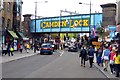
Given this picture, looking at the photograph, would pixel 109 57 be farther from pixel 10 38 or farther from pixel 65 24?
pixel 65 24

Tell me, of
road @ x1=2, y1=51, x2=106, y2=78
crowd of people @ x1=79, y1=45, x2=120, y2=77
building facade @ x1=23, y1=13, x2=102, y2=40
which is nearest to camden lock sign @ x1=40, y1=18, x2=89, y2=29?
building facade @ x1=23, y1=13, x2=102, y2=40

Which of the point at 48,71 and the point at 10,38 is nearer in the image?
the point at 48,71

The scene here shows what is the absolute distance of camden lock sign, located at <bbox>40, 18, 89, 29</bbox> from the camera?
2739 inches

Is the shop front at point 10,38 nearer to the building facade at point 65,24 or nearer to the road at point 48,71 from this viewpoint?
the building facade at point 65,24

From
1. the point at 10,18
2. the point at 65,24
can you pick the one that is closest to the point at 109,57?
Result: the point at 10,18

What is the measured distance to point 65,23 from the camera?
73.9 metres

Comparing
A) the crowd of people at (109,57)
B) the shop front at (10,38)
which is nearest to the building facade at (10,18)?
the shop front at (10,38)

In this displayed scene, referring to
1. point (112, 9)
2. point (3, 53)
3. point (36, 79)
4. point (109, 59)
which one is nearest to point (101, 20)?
point (112, 9)

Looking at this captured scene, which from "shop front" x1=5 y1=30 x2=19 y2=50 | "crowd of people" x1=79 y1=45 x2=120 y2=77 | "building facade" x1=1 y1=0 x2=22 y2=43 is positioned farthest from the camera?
"shop front" x1=5 y1=30 x2=19 y2=50

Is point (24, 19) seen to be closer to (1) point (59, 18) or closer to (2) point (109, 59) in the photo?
(1) point (59, 18)

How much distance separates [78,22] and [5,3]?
20.8 m

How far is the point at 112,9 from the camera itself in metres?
60.4

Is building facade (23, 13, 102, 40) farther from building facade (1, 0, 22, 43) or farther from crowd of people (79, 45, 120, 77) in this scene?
crowd of people (79, 45, 120, 77)

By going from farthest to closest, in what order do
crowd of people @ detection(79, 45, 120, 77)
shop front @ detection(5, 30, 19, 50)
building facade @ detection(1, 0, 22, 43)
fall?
shop front @ detection(5, 30, 19, 50) < building facade @ detection(1, 0, 22, 43) < crowd of people @ detection(79, 45, 120, 77)
